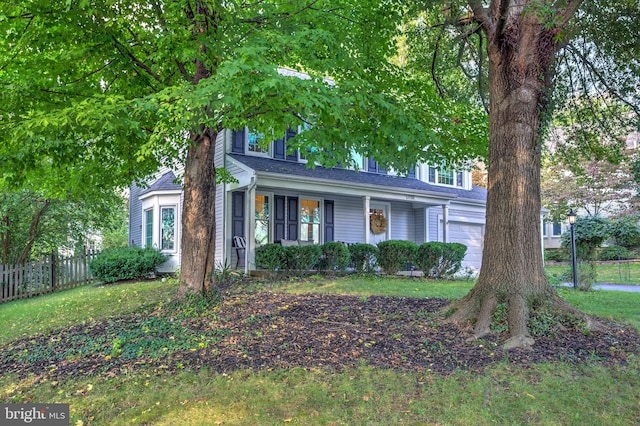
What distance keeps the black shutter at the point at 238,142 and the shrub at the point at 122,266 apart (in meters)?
3.90

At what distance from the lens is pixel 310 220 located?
14281 mm

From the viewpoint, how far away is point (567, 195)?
2481 centimetres

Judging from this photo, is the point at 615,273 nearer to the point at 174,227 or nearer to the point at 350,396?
the point at 174,227

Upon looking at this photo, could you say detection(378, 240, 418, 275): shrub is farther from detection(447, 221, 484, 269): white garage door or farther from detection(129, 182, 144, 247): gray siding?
detection(129, 182, 144, 247): gray siding

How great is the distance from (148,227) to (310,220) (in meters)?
5.54

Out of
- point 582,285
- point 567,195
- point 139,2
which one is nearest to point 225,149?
point 139,2

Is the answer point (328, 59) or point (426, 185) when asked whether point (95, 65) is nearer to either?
point (328, 59)

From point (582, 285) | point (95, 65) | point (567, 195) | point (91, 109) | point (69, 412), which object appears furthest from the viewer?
point (567, 195)

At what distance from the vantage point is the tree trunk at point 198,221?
24.3ft

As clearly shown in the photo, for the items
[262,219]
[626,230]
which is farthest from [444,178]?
[626,230]

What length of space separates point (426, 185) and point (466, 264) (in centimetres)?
391

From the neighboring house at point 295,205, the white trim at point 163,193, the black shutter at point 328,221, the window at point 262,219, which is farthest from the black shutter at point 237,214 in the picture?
the black shutter at point 328,221

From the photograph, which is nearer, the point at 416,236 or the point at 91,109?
the point at 91,109

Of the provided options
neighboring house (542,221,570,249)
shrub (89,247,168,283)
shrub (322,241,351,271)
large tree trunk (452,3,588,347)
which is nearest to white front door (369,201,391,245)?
shrub (322,241,351,271)
